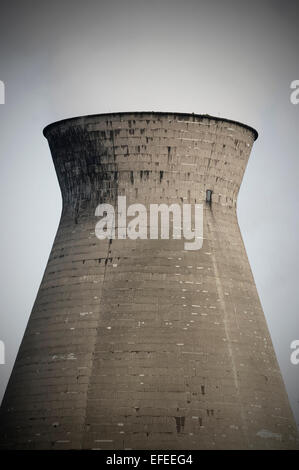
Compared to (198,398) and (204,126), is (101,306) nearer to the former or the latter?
(198,398)

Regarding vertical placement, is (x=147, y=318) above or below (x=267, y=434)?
above

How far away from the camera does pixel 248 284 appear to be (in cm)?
2517

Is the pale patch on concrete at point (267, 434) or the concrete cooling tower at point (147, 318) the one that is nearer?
the concrete cooling tower at point (147, 318)

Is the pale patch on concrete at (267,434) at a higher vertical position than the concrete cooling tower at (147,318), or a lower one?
lower

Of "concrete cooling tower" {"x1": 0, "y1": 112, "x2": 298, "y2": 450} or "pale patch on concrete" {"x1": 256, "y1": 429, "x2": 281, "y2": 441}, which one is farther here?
"pale patch on concrete" {"x1": 256, "y1": 429, "x2": 281, "y2": 441}

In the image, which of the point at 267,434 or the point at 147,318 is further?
the point at 147,318

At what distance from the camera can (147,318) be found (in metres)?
23.0

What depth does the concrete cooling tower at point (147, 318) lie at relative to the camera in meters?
22.0

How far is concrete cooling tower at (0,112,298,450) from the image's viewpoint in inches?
867

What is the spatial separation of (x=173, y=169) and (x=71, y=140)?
3.00m

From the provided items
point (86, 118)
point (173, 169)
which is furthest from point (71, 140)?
point (173, 169)

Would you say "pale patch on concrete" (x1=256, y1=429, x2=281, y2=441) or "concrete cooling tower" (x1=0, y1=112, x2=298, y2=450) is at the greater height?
"concrete cooling tower" (x1=0, y1=112, x2=298, y2=450)
